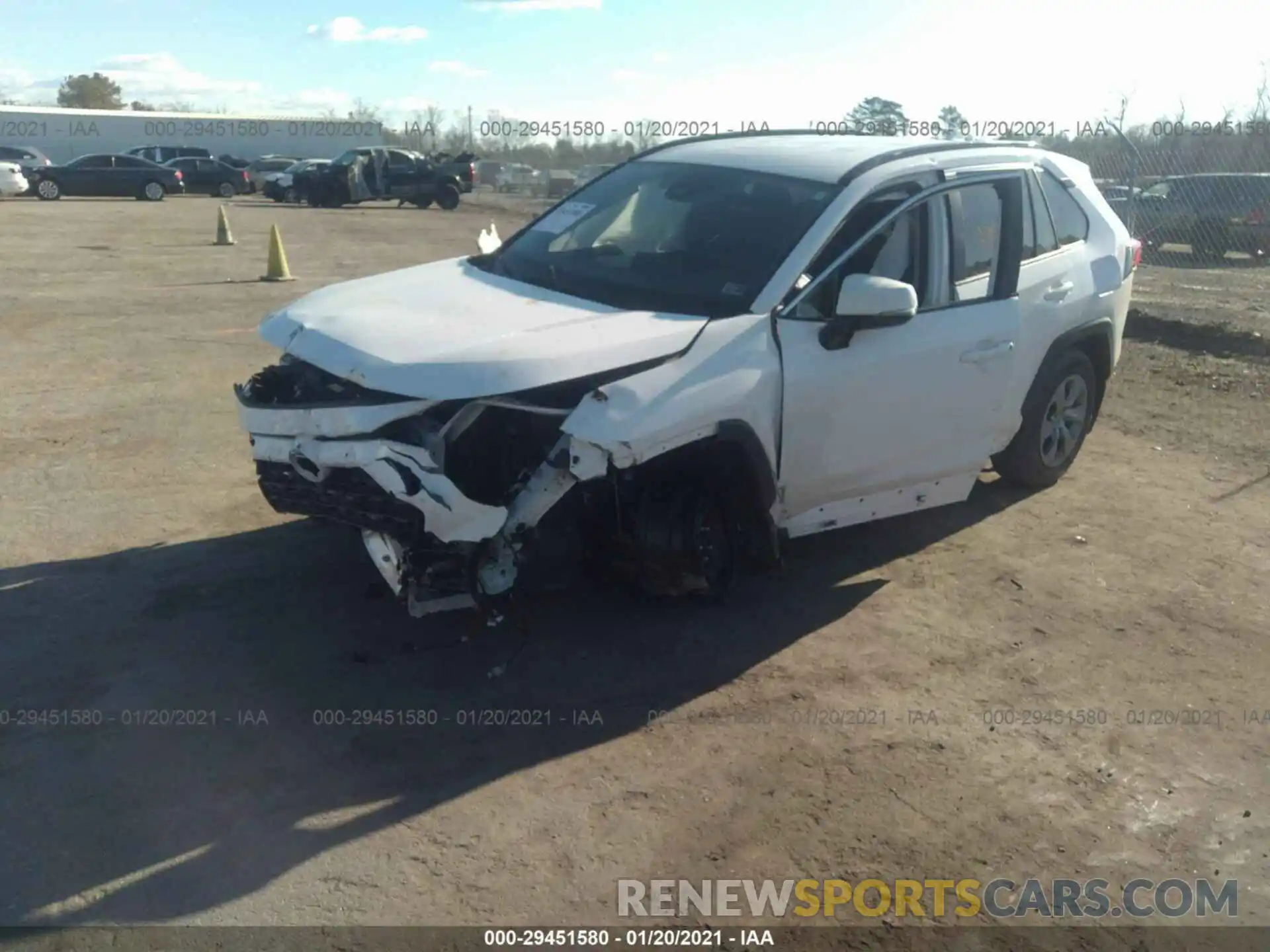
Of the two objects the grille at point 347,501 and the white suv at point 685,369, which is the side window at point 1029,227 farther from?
the grille at point 347,501

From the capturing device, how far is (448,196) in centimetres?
3569

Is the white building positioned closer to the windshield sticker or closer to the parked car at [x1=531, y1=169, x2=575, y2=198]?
the parked car at [x1=531, y1=169, x2=575, y2=198]

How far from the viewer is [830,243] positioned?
5.08 m

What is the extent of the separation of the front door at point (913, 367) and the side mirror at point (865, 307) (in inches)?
2.4

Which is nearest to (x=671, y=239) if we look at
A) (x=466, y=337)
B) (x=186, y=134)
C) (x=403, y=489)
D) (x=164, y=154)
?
(x=466, y=337)

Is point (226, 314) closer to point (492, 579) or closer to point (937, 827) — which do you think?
point (492, 579)

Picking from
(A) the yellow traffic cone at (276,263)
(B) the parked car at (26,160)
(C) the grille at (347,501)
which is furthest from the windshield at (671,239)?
(B) the parked car at (26,160)

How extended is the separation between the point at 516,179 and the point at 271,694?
4544cm

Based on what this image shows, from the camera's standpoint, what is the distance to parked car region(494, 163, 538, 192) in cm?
4709

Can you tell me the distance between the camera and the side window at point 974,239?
5.61 metres

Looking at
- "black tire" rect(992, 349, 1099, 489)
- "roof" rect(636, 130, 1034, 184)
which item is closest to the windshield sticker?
"roof" rect(636, 130, 1034, 184)

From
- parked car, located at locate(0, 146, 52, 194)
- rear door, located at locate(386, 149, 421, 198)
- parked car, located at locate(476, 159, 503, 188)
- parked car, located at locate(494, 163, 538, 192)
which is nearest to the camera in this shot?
rear door, located at locate(386, 149, 421, 198)

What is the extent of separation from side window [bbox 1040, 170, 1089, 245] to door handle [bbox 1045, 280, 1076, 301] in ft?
0.99

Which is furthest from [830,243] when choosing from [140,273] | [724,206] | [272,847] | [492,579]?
[140,273]
